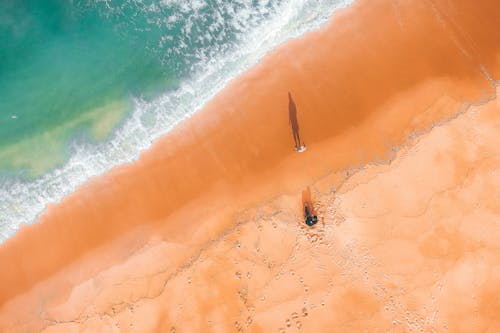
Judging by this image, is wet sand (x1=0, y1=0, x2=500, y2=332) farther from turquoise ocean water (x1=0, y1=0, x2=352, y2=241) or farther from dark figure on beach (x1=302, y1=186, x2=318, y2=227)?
turquoise ocean water (x1=0, y1=0, x2=352, y2=241)

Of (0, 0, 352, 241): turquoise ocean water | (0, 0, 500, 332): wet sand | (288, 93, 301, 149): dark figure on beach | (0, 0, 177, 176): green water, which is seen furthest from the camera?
(0, 0, 177, 176): green water

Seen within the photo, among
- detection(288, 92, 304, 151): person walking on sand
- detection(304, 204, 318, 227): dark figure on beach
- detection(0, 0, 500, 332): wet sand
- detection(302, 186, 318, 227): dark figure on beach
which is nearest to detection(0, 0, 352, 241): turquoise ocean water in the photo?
detection(0, 0, 500, 332): wet sand

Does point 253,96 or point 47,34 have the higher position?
point 47,34

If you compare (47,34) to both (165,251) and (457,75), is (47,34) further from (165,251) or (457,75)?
(457,75)

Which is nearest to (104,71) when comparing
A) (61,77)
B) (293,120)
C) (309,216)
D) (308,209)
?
(61,77)

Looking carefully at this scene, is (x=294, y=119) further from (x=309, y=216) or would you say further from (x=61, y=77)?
(x=61, y=77)

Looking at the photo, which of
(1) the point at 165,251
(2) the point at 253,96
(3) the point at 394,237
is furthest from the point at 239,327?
(2) the point at 253,96

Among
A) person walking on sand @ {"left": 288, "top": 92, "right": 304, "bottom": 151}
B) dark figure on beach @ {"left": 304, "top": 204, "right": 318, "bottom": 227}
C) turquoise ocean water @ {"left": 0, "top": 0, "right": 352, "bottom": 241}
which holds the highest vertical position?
turquoise ocean water @ {"left": 0, "top": 0, "right": 352, "bottom": 241}
